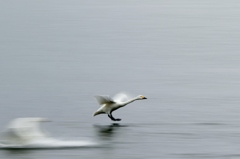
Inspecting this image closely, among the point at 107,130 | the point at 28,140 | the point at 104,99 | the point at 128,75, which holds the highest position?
the point at 128,75

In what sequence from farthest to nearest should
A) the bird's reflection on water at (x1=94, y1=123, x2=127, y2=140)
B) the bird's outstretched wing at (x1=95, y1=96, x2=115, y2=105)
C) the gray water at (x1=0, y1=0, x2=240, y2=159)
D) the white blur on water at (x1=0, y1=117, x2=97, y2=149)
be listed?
1. the bird's outstretched wing at (x1=95, y1=96, x2=115, y2=105)
2. the bird's reflection on water at (x1=94, y1=123, x2=127, y2=140)
3. the gray water at (x1=0, y1=0, x2=240, y2=159)
4. the white blur on water at (x1=0, y1=117, x2=97, y2=149)

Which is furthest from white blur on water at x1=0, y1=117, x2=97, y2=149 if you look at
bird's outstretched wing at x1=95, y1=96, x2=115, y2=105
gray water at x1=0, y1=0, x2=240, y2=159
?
bird's outstretched wing at x1=95, y1=96, x2=115, y2=105

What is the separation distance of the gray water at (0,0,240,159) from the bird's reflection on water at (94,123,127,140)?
0.11ft

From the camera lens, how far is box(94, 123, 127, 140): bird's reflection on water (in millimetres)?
22938

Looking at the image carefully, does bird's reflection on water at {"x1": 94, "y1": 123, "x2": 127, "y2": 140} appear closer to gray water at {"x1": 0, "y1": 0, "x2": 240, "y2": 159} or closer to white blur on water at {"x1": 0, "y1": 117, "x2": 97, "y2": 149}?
gray water at {"x1": 0, "y1": 0, "x2": 240, "y2": 159}

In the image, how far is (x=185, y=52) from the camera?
45938mm

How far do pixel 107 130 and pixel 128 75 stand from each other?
506 inches

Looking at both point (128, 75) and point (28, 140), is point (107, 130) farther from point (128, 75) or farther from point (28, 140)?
point (128, 75)

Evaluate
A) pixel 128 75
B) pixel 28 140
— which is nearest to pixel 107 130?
pixel 28 140

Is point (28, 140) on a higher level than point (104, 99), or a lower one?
lower

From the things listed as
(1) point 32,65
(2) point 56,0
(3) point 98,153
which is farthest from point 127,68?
(2) point 56,0

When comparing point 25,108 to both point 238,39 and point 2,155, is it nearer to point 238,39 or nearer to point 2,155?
point 2,155

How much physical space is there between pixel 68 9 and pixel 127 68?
1214 inches

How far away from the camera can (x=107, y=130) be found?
2394 centimetres
